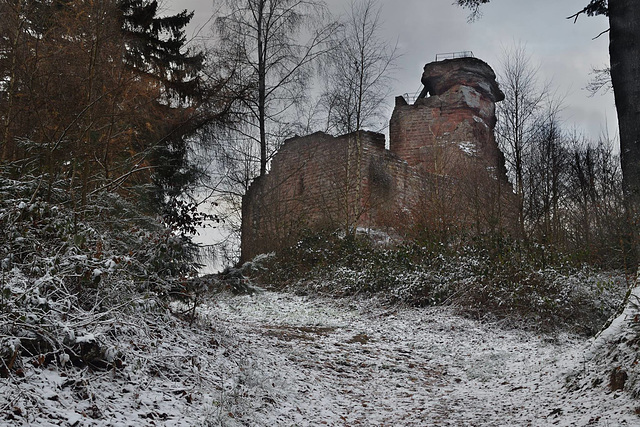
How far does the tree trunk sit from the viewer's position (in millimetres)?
6750

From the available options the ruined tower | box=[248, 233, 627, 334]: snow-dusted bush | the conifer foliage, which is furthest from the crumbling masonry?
the conifer foliage

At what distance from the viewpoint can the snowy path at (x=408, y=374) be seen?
452cm

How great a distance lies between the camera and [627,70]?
682 centimetres

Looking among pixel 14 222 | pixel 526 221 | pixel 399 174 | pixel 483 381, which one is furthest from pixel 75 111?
pixel 399 174

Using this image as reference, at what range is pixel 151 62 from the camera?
45.3ft

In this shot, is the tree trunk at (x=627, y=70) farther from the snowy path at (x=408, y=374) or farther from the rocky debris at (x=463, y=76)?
the rocky debris at (x=463, y=76)

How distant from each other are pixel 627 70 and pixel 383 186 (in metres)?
10.8

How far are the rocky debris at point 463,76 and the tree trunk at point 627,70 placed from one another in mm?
19045

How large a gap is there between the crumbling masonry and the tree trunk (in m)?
4.63

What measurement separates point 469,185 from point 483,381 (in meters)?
9.11

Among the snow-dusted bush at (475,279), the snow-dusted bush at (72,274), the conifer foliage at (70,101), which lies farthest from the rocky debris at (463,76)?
the snow-dusted bush at (72,274)

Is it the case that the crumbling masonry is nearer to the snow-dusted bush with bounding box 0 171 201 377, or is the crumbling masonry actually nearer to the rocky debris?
the rocky debris

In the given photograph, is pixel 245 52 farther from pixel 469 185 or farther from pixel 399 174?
pixel 469 185

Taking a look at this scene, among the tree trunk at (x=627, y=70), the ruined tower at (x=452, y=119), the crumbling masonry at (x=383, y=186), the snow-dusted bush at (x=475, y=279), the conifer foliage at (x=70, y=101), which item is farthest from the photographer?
the ruined tower at (x=452, y=119)
